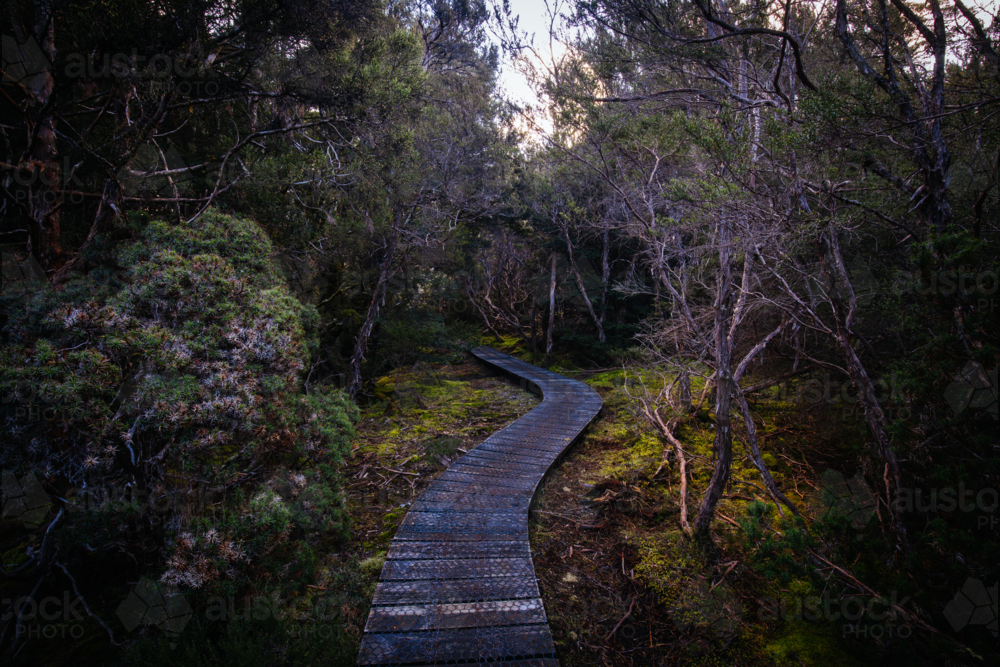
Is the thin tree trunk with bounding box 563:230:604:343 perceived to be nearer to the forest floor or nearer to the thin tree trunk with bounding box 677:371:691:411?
the forest floor

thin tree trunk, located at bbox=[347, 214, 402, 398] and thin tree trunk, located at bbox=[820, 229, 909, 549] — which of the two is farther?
thin tree trunk, located at bbox=[347, 214, 402, 398]

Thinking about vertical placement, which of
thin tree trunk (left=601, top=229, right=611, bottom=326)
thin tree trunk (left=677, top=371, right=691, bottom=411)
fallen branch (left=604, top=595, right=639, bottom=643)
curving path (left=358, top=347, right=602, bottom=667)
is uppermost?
thin tree trunk (left=601, top=229, right=611, bottom=326)

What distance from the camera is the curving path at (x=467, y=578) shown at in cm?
271

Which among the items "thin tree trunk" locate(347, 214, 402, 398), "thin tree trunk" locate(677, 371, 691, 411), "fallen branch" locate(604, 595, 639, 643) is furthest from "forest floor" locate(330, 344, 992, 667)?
"thin tree trunk" locate(347, 214, 402, 398)

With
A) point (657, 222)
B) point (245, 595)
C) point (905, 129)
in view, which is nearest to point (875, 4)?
point (905, 129)

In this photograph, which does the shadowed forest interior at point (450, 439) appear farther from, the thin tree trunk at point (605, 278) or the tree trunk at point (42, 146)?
the thin tree trunk at point (605, 278)

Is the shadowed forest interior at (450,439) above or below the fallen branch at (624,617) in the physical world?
above

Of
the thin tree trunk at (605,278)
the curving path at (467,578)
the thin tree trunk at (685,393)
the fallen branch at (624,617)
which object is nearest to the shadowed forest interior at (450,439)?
the fallen branch at (624,617)

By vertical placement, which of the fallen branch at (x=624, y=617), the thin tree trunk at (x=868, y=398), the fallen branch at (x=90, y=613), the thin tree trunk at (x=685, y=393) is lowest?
the fallen branch at (x=624, y=617)

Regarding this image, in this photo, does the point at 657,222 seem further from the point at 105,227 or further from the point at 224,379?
the point at 105,227

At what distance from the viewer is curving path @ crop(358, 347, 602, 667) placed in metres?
2.71

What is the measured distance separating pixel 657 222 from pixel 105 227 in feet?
21.6

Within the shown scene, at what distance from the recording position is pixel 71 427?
2783 millimetres

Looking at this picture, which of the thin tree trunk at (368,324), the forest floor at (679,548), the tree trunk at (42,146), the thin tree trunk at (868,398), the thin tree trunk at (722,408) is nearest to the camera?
the forest floor at (679,548)
